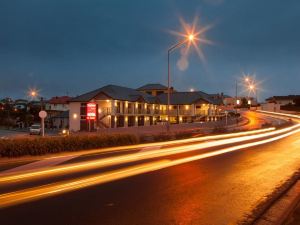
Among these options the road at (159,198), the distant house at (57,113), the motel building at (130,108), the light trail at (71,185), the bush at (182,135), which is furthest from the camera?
the distant house at (57,113)

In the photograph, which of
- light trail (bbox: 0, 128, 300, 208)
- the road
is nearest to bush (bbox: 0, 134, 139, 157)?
the road

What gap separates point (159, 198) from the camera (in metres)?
9.51

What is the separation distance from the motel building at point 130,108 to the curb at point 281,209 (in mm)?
42959

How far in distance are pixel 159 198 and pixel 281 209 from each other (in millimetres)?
2751

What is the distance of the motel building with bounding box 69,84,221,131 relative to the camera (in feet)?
219

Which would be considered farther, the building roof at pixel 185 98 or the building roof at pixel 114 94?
the building roof at pixel 185 98

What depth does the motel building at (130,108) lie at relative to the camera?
6662cm

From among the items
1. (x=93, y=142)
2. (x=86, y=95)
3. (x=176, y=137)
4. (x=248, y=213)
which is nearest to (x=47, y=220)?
(x=248, y=213)

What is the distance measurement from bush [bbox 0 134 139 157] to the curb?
13083 millimetres

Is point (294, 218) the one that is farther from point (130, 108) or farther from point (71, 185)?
point (130, 108)

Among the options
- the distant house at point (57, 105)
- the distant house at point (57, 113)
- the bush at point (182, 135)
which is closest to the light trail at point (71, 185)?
the bush at point (182, 135)

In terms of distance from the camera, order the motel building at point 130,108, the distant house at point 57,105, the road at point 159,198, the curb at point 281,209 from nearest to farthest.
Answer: the curb at point 281,209, the road at point 159,198, the motel building at point 130,108, the distant house at point 57,105

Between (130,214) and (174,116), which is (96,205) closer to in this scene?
(130,214)

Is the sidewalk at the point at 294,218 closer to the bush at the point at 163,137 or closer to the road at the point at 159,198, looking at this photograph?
the road at the point at 159,198
